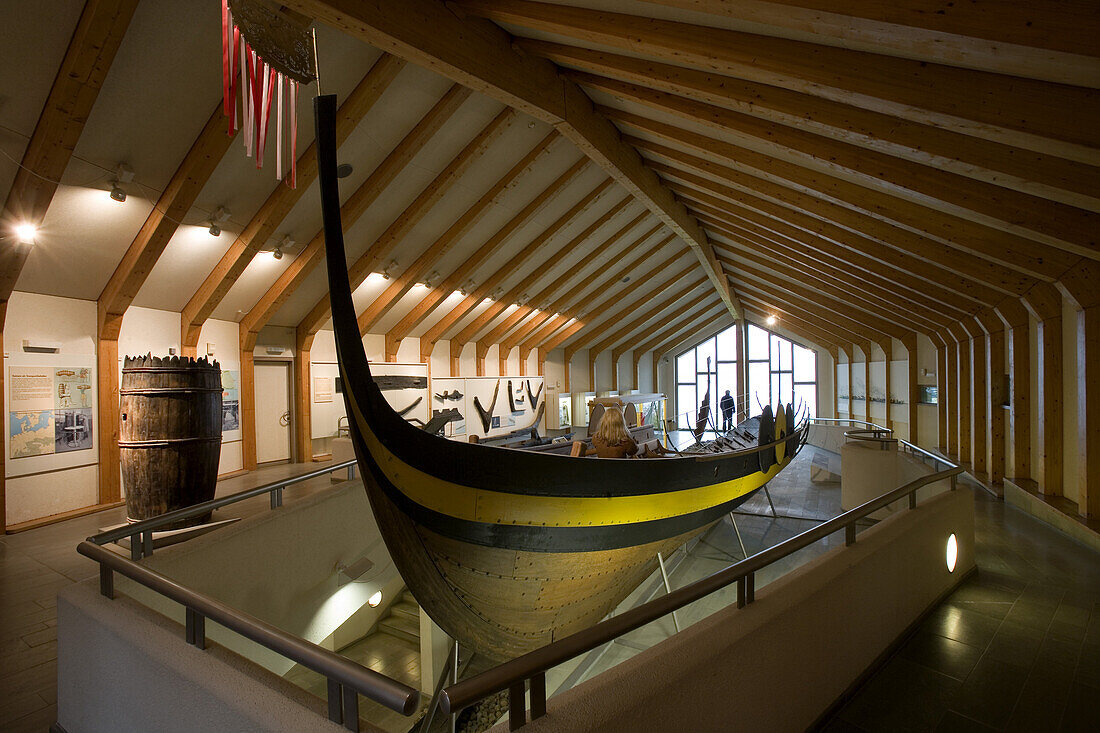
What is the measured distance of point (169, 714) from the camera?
1.58 meters

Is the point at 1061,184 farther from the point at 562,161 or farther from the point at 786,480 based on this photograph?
the point at 786,480

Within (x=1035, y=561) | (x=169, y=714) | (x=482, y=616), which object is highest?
(x=169, y=714)

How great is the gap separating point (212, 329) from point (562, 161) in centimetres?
584


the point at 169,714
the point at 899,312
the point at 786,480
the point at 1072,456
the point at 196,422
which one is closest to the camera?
the point at 169,714

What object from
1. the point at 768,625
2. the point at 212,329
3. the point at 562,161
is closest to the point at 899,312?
the point at 562,161

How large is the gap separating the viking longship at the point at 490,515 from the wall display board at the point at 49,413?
5212 mm

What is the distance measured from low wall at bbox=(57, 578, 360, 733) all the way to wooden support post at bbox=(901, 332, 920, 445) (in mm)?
12176

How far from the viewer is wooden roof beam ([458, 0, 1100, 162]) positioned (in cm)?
252

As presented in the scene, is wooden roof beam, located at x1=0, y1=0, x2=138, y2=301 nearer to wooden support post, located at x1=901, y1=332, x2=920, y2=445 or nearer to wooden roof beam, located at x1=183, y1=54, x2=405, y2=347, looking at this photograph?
wooden roof beam, located at x1=183, y1=54, x2=405, y2=347


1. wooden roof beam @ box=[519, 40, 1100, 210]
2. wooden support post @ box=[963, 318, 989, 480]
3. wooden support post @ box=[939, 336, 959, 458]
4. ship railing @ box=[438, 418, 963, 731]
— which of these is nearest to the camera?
ship railing @ box=[438, 418, 963, 731]

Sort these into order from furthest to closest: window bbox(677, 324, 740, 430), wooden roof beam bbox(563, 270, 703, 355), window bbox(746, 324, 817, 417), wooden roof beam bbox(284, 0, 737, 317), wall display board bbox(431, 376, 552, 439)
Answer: window bbox(677, 324, 740, 430) → window bbox(746, 324, 817, 417) → wooden roof beam bbox(563, 270, 703, 355) → wall display board bbox(431, 376, 552, 439) → wooden roof beam bbox(284, 0, 737, 317)

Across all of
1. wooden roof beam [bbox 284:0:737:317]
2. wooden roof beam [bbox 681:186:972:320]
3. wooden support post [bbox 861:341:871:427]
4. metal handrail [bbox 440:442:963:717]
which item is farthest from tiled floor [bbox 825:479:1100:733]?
wooden support post [bbox 861:341:871:427]

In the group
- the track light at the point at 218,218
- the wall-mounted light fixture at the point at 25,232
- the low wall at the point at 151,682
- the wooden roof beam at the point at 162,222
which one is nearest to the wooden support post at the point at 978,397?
the low wall at the point at 151,682

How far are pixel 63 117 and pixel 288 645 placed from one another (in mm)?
4798
